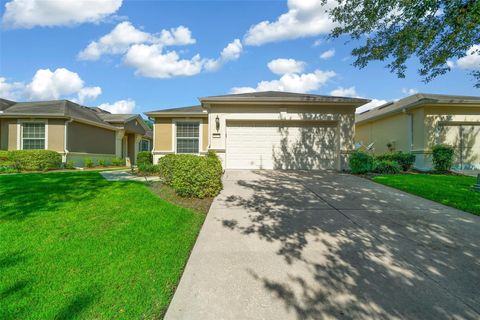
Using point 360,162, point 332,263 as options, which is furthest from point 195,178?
point 360,162

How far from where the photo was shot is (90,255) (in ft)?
9.30

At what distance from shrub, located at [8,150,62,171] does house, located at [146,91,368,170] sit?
8.89 m

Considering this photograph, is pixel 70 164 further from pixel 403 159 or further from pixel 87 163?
pixel 403 159

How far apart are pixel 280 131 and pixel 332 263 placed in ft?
24.9

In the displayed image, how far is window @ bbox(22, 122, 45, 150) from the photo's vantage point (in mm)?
13047

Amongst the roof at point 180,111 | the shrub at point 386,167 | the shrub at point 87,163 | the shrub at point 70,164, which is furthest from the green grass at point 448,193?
the shrub at point 87,163

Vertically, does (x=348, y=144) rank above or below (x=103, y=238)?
above

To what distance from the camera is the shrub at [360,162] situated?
340 inches

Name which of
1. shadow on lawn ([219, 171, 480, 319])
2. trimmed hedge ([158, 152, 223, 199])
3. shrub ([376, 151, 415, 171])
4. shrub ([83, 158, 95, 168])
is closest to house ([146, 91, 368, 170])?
shrub ([376, 151, 415, 171])

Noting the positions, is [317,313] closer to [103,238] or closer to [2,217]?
[103,238]

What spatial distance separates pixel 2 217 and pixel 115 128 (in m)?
14.8

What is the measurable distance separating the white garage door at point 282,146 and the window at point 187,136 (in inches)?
156

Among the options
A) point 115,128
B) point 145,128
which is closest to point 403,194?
point 115,128

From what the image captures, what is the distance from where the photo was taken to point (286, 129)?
9898 millimetres
